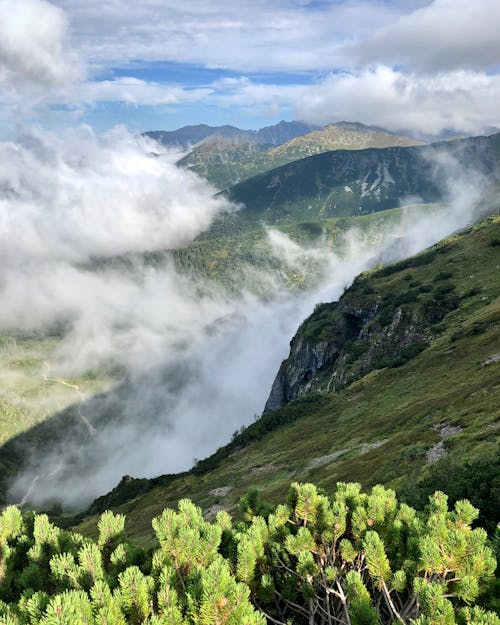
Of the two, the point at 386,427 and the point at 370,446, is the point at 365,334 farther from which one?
the point at 370,446

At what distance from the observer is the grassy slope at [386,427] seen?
42812 millimetres

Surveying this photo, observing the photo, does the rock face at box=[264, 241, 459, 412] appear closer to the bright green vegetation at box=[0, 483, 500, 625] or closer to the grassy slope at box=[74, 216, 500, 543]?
the grassy slope at box=[74, 216, 500, 543]

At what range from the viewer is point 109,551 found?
14070mm

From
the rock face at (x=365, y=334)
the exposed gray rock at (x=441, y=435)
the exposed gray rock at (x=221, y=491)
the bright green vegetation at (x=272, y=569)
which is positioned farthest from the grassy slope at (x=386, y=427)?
the bright green vegetation at (x=272, y=569)

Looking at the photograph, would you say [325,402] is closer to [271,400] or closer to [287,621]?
[271,400]

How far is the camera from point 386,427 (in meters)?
64.7

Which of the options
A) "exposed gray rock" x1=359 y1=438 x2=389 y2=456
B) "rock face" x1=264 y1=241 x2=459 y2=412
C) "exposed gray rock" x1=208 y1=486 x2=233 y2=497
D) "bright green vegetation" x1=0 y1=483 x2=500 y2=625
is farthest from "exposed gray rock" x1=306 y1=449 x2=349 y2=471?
"bright green vegetation" x1=0 y1=483 x2=500 y2=625

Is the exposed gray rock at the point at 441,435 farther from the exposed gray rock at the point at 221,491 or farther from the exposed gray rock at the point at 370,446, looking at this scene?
the exposed gray rock at the point at 221,491

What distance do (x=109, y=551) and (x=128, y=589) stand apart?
4371 mm

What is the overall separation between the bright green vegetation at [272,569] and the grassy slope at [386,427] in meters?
18.1

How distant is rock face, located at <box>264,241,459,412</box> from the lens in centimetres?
12069

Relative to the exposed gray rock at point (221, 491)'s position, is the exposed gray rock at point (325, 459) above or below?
below

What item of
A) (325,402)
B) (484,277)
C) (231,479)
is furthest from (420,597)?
(484,277)

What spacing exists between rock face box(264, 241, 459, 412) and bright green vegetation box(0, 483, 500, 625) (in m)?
92.2
